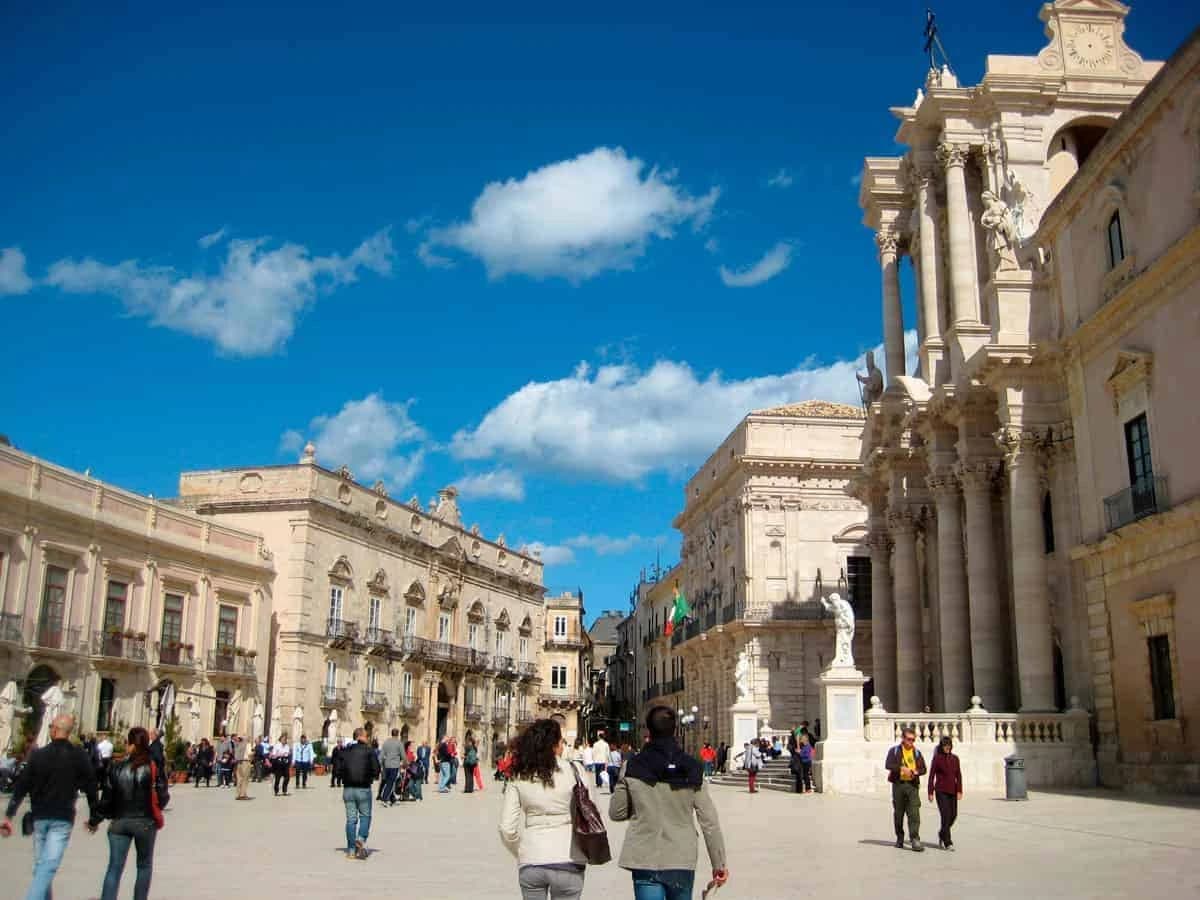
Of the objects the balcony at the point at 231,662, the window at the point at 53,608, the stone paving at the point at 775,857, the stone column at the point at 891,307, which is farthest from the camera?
the balcony at the point at 231,662

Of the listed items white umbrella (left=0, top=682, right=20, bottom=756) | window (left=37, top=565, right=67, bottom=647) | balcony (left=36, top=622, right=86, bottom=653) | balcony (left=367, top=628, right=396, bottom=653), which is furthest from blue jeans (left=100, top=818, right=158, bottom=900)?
balcony (left=367, top=628, right=396, bottom=653)

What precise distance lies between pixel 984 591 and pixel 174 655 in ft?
80.3

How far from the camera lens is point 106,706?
34.4m

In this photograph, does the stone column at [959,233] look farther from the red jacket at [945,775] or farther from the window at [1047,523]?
the red jacket at [945,775]

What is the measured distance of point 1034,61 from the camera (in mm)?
29531

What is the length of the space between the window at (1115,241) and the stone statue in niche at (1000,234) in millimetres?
3074

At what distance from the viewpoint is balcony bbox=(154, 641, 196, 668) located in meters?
36.5

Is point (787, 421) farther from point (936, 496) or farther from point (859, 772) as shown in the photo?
point (859, 772)

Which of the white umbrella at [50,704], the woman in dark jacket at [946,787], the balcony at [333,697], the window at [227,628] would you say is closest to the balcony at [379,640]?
the balcony at [333,697]

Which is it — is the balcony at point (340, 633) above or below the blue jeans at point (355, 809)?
above

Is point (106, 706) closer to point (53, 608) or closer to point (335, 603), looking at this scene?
point (53, 608)

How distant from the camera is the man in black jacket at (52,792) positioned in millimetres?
7805

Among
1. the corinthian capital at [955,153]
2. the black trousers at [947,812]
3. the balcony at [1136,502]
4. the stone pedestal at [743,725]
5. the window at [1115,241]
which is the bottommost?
the black trousers at [947,812]

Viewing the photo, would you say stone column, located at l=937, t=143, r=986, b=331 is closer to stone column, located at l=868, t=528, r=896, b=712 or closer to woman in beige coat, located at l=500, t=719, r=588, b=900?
stone column, located at l=868, t=528, r=896, b=712
